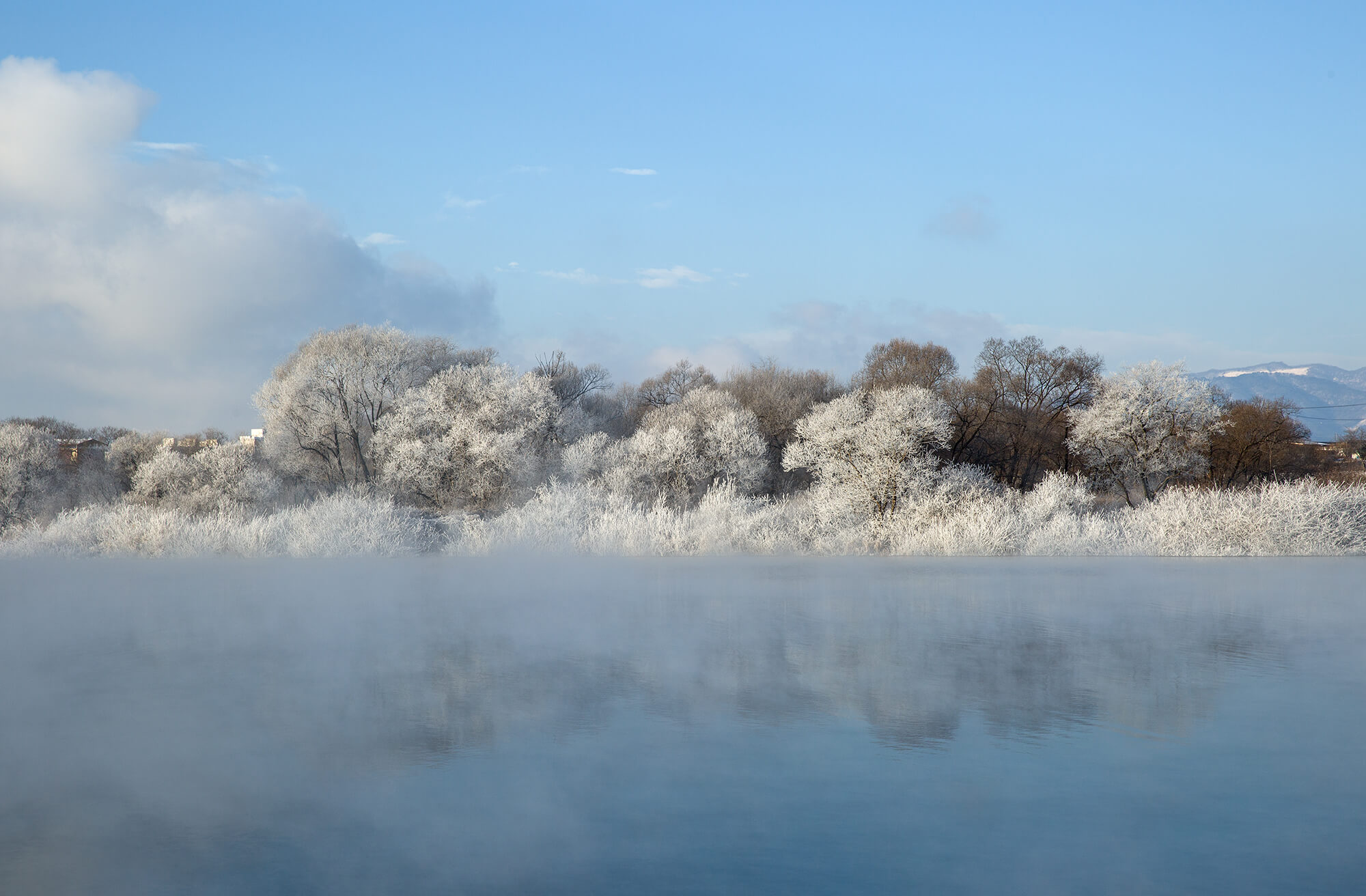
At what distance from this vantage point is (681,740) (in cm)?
522

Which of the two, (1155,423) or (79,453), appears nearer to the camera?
(79,453)

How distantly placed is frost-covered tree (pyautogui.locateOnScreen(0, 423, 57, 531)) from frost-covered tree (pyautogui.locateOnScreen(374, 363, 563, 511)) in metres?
7.86

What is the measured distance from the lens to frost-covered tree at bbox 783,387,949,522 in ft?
70.1

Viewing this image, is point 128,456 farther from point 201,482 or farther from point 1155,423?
point 1155,423

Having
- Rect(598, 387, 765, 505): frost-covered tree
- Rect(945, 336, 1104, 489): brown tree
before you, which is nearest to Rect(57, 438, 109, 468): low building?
Rect(598, 387, 765, 505): frost-covered tree

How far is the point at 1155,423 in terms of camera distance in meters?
29.2

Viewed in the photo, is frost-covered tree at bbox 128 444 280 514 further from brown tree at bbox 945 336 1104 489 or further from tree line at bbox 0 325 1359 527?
brown tree at bbox 945 336 1104 489

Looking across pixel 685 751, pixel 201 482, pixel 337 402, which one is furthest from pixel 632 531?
pixel 337 402

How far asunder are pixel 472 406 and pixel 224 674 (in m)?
21.4

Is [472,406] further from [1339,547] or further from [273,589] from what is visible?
[1339,547]

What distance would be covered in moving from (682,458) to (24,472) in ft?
52.6

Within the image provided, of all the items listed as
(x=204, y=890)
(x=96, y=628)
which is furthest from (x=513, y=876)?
(x=96, y=628)

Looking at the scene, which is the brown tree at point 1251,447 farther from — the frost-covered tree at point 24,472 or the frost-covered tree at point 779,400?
the frost-covered tree at point 24,472

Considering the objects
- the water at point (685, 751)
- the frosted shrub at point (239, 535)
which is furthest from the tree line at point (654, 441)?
the water at point (685, 751)
